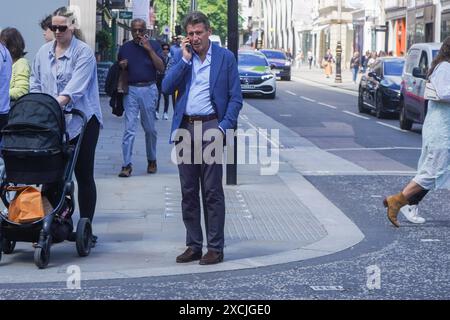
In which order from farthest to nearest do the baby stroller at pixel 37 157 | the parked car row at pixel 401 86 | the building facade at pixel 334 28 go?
1. the building facade at pixel 334 28
2. the parked car row at pixel 401 86
3. the baby stroller at pixel 37 157

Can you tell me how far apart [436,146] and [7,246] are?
13.1ft

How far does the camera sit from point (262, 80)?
36062 mm

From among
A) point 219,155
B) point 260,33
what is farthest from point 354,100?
point 260,33

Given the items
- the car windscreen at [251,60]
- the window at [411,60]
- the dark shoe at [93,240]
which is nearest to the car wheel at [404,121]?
the window at [411,60]

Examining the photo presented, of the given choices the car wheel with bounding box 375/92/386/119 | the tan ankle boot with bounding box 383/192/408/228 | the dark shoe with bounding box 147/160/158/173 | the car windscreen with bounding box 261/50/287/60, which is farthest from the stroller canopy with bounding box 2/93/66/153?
the car windscreen with bounding box 261/50/287/60

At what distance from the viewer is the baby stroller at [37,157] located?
26.2ft

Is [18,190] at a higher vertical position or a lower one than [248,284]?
higher

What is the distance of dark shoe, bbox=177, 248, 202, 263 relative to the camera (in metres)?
8.27

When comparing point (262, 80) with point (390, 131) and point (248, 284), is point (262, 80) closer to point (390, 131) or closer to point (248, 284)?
point (390, 131)

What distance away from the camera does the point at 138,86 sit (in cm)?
1342

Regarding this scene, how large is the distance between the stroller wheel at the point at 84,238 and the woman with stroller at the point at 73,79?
1.00 feet

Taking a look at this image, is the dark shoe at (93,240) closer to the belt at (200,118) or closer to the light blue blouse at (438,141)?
the belt at (200,118)

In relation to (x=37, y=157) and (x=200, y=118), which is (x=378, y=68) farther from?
(x=37, y=157)
